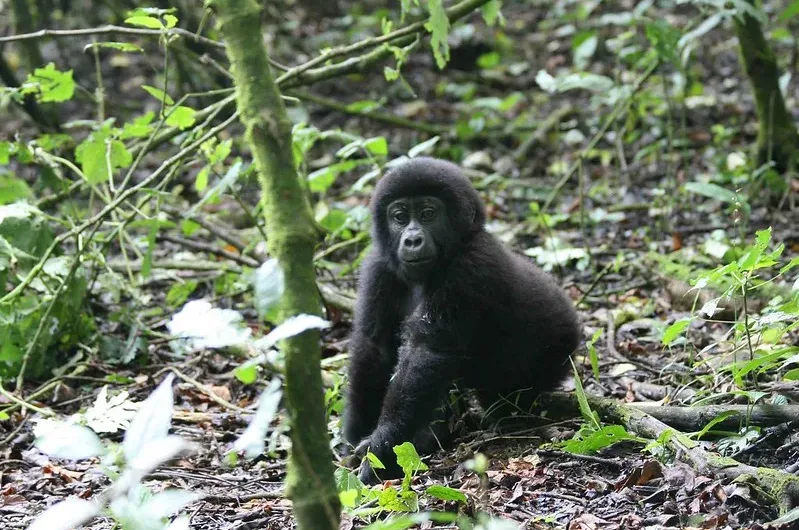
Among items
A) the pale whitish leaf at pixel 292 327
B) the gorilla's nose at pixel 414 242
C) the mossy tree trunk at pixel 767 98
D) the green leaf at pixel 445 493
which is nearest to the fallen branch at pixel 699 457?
the green leaf at pixel 445 493

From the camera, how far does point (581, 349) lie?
5.74m

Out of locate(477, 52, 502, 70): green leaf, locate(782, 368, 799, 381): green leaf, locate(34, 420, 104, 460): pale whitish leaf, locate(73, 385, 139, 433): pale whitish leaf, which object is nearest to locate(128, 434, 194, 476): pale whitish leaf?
locate(34, 420, 104, 460): pale whitish leaf

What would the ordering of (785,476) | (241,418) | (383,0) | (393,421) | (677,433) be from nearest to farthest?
(785,476) → (677,433) → (393,421) → (241,418) → (383,0)

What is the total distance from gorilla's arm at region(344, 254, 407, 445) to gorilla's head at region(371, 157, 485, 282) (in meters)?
0.13

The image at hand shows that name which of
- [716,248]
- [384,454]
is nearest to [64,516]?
[384,454]

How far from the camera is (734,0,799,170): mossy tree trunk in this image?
7594mm

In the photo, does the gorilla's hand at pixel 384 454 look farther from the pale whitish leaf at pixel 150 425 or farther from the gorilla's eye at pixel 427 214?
the pale whitish leaf at pixel 150 425

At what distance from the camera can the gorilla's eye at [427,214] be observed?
17.2 ft

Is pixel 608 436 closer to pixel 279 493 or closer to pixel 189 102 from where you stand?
pixel 279 493

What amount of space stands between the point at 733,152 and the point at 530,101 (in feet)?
11.4

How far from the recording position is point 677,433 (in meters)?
3.83

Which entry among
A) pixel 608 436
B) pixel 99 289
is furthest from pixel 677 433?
pixel 99 289

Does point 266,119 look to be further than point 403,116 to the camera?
No

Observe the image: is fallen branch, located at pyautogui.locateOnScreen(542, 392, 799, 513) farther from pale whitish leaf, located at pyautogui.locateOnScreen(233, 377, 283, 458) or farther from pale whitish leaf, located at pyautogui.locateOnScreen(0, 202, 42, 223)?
pale whitish leaf, located at pyautogui.locateOnScreen(0, 202, 42, 223)
